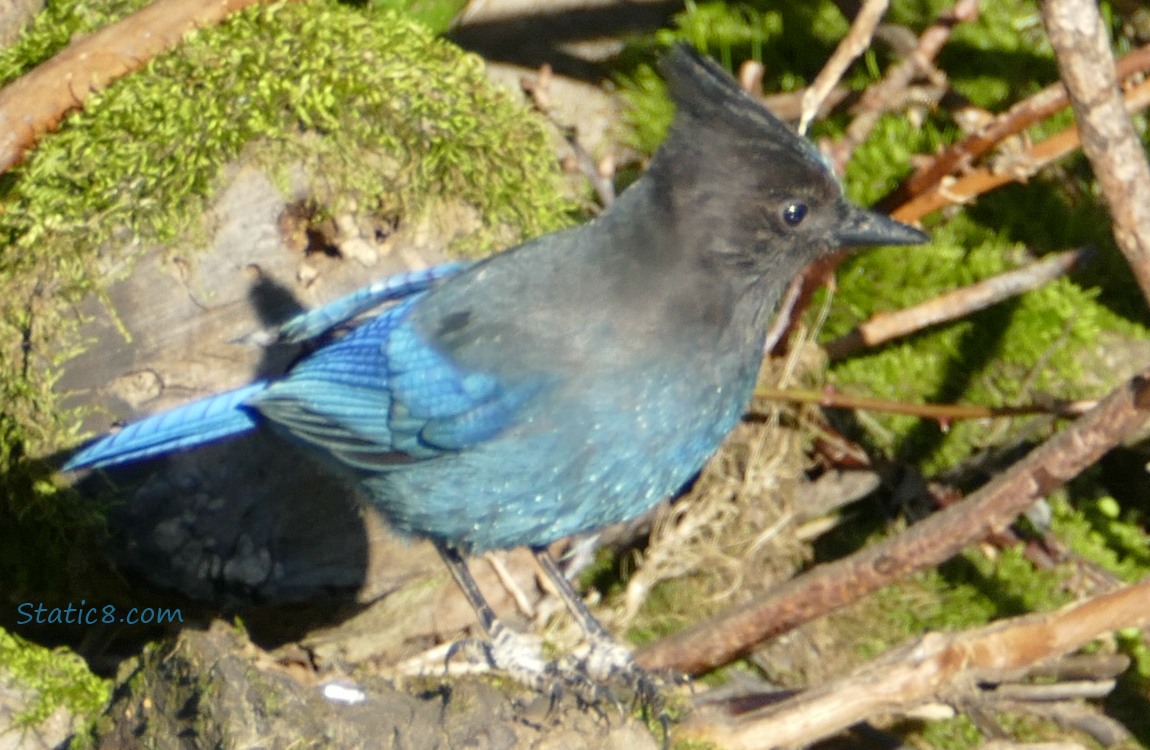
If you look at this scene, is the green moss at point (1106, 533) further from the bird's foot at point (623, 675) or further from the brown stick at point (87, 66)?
the brown stick at point (87, 66)

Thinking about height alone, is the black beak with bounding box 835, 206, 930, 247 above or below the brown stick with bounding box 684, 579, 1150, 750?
above

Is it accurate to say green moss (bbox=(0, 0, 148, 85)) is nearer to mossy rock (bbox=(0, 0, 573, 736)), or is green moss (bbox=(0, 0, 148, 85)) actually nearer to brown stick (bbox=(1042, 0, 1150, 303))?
mossy rock (bbox=(0, 0, 573, 736))

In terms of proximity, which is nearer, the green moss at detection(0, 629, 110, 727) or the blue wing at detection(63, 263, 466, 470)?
the green moss at detection(0, 629, 110, 727)

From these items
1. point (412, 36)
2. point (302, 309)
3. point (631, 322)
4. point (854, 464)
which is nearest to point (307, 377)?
point (302, 309)

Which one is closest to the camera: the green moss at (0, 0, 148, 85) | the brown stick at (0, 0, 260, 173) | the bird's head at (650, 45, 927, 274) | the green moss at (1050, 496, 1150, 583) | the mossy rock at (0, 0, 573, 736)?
the bird's head at (650, 45, 927, 274)

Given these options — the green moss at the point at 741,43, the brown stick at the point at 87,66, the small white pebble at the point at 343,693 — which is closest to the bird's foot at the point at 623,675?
the small white pebble at the point at 343,693

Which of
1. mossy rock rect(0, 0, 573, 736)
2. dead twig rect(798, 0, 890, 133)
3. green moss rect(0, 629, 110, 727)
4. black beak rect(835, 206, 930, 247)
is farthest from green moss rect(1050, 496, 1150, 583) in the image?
green moss rect(0, 629, 110, 727)
